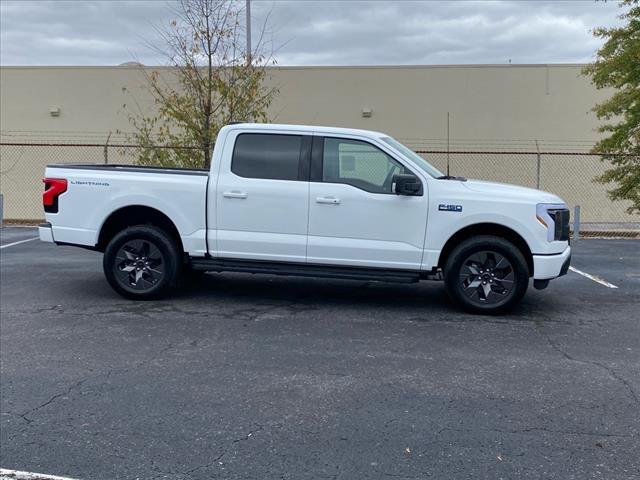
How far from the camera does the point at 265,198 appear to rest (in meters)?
7.27

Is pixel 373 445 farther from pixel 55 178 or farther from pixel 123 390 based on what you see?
pixel 55 178

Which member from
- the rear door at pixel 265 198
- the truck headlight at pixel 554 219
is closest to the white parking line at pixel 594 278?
the truck headlight at pixel 554 219

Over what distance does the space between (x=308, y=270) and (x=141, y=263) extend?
2.04 meters

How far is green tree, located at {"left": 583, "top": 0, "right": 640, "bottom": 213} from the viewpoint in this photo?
531 inches

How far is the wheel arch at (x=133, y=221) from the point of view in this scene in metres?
7.63

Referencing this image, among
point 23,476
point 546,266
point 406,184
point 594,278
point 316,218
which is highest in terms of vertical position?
point 406,184

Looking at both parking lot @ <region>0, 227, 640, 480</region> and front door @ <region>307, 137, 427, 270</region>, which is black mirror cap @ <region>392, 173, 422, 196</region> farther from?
parking lot @ <region>0, 227, 640, 480</region>

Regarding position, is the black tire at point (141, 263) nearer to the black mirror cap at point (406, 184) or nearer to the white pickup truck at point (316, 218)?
the white pickup truck at point (316, 218)

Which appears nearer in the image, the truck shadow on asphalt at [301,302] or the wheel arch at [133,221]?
the truck shadow on asphalt at [301,302]

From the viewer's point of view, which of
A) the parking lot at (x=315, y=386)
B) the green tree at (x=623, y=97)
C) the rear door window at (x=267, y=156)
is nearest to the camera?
the parking lot at (x=315, y=386)

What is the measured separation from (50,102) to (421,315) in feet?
57.9

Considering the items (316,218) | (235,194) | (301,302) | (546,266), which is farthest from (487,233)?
(235,194)

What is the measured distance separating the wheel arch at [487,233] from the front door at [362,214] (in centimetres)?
33

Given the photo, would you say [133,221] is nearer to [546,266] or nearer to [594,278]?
[546,266]
